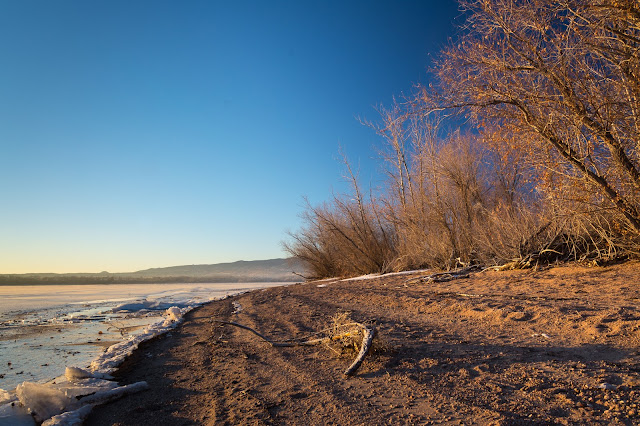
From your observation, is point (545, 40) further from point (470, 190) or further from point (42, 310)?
point (42, 310)

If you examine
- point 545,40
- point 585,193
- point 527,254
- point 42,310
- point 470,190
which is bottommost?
point 42,310

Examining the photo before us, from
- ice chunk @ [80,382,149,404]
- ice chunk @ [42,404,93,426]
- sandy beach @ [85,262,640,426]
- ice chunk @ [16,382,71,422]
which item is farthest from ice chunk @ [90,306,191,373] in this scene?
ice chunk @ [42,404,93,426]

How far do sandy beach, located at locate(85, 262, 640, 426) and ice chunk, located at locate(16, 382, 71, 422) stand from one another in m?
0.32

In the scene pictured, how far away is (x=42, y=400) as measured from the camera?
3.17m

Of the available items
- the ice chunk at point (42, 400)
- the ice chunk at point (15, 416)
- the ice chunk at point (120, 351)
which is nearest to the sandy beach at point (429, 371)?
the ice chunk at point (120, 351)

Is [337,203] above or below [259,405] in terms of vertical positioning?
above

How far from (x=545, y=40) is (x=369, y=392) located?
6.88 meters

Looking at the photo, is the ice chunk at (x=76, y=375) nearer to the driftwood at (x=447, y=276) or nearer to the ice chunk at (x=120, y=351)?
the ice chunk at (x=120, y=351)

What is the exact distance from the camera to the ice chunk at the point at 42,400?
10.1ft

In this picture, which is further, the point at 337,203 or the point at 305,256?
the point at 305,256

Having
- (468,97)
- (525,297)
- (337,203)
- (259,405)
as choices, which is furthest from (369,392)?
(337,203)

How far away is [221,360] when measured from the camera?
15.4 ft

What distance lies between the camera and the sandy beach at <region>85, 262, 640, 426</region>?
2666 millimetres

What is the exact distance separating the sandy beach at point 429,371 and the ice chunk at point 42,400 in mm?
320
